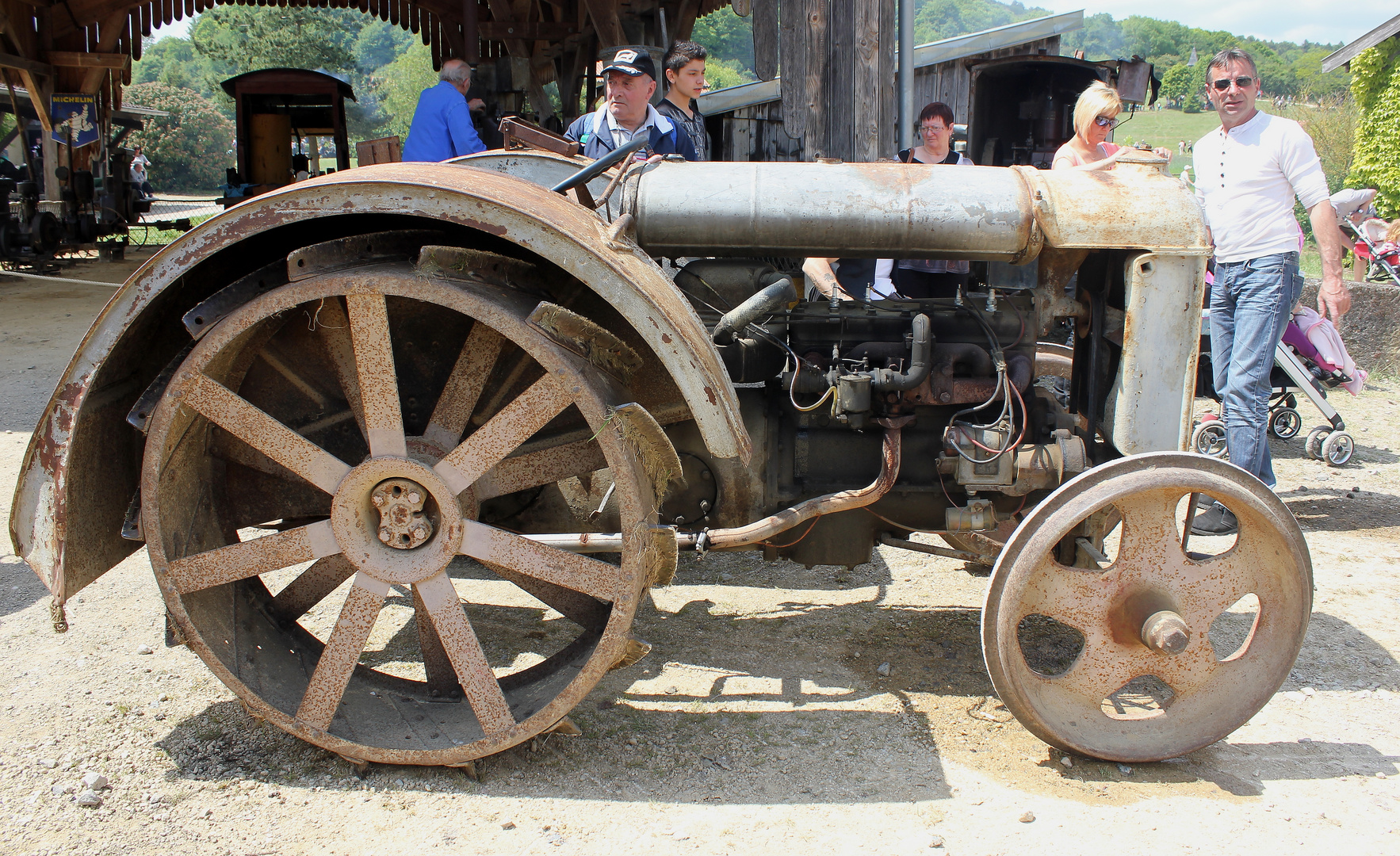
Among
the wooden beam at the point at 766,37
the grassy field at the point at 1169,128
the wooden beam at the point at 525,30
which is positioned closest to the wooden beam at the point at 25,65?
the wooden beam at the point at 525,30

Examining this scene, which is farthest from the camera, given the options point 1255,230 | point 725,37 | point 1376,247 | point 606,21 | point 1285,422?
point 725,37

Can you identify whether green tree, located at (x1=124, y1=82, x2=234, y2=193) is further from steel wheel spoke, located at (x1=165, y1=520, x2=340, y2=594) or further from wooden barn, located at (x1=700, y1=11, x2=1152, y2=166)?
steel wheel spoke, located at (x1=165, y1=520, x2=340, y2=594)

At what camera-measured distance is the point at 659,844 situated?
7.30ft

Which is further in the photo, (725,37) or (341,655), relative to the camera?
(725,37)

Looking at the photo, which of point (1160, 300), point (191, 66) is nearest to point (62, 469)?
point (1160, 300)

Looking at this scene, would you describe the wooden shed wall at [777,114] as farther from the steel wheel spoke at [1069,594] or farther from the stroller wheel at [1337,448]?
the steel wheel spoke at [1069,594]

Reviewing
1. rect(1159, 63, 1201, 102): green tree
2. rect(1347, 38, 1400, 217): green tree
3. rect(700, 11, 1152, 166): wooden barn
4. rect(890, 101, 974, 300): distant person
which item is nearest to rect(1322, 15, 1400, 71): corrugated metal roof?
rect(1347, 38, 1400, 217): green tree

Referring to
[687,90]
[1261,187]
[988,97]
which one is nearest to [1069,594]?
[1261,187]

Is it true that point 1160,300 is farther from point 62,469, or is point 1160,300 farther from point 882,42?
point 882,42

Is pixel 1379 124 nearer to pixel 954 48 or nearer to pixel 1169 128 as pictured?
pixel 954 48

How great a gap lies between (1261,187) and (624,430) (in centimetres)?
341

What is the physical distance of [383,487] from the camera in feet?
7.75

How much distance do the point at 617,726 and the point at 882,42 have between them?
398 centimetres

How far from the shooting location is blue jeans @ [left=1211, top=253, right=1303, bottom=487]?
13.7 feet
